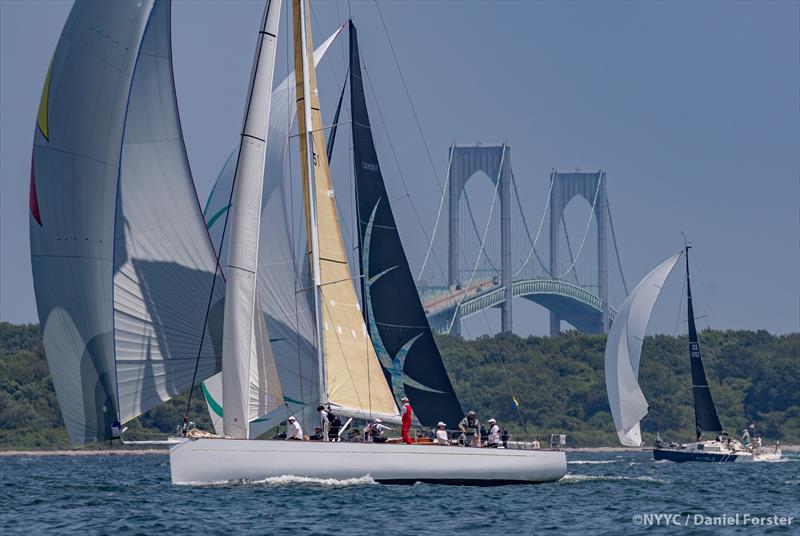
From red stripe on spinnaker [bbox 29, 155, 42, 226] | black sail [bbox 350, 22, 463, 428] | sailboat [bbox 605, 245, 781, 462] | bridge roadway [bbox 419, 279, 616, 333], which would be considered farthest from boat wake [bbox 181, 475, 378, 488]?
bridge roadway [bbox 419, 279, 616, 333]

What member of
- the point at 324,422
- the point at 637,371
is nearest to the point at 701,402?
the point at 637,371

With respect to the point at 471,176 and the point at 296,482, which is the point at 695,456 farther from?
the point at 471,176

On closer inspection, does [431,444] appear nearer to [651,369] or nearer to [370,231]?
[370,231]

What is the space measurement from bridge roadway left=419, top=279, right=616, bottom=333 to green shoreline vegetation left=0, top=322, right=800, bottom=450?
1.29 meters

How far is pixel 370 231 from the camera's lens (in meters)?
21.6

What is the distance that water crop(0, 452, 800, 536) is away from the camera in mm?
15781

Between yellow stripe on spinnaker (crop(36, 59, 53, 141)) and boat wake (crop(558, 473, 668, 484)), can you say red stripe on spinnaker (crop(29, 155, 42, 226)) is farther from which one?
boat wake (crop(558, 473, 668, 484))

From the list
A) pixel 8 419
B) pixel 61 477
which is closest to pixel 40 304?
pixel 61 477

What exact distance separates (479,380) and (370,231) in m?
33.7

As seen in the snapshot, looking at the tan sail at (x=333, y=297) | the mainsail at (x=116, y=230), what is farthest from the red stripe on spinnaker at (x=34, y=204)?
the tan sail at (x=333, y=297)

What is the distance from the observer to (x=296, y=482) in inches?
730

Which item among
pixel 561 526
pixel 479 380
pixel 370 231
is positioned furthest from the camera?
pixel 479 380

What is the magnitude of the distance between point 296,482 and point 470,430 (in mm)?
2946

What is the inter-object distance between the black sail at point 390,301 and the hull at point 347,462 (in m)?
1.56
